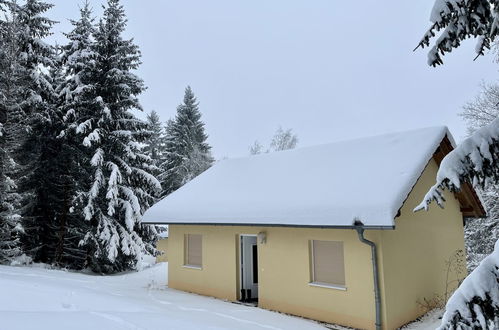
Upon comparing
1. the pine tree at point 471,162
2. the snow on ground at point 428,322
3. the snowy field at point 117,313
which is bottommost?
the snow on ground at point 428,322

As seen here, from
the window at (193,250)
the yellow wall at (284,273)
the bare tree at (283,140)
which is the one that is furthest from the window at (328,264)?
the bare tree at (283,140)

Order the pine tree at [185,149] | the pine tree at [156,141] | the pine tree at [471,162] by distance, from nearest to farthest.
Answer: the pine tree at [471,162] < the pine tree at [185,149] < the pine tree at [156,141]

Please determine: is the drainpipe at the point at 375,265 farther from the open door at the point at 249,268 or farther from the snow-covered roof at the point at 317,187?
the open door at the point at 249,268

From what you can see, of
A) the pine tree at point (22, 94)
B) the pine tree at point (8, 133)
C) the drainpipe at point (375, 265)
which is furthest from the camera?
the pine tree at point (22, 94)

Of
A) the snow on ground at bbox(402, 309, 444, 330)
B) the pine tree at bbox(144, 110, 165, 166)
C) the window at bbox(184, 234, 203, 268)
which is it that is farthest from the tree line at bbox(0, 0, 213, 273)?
the pine tree at bbox(144, 110, 165, 166)

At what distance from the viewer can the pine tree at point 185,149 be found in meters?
34.0

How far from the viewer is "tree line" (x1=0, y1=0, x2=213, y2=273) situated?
641 inches

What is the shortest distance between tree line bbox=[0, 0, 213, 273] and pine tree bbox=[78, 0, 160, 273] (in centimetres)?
5

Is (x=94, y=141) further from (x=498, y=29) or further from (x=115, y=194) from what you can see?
(x=498, y=29)

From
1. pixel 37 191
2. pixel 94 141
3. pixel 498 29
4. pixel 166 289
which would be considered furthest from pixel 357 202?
pixel 37 191

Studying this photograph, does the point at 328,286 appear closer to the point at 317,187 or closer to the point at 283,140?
the point at 317,187

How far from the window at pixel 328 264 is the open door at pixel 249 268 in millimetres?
2600

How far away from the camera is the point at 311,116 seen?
343 feet

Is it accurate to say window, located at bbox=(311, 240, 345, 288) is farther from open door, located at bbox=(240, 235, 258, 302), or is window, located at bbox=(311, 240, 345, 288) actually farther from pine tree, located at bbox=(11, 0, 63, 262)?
pine tree, located at bbox=(11, 0, 63, 262)
